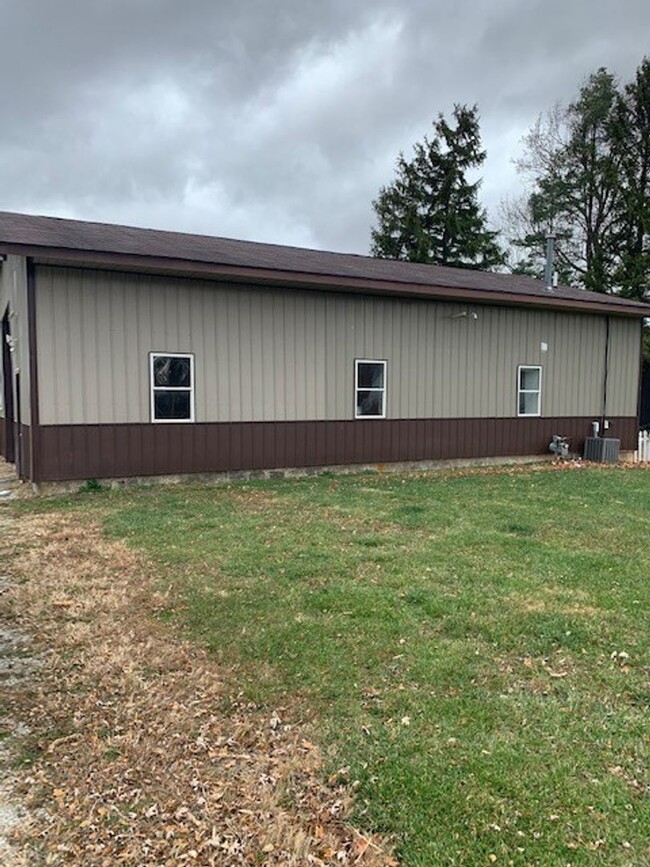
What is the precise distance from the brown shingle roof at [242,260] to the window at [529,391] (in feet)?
4.55

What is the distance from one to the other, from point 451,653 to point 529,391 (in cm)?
1015

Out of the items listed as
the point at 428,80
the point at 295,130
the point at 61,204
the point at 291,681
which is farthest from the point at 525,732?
the point at 61,204

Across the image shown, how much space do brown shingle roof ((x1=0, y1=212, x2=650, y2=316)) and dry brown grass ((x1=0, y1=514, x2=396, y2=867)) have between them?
5641 mm

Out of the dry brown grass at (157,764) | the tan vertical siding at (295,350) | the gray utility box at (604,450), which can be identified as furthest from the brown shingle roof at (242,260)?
the dry brown grass at (157,764)

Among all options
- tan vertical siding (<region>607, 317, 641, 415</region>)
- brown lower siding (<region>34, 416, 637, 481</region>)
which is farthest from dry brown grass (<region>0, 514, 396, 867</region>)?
tan vertical siding (<region>607, 317, 641, 415</region>)

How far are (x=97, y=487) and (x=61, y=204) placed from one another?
21939 millimetres

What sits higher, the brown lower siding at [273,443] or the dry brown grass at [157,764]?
the brown lower siding at [273,443]

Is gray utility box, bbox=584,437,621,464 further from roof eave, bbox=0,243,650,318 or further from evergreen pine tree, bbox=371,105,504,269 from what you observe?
evergreen pine tree, bbox=371,105,504,269

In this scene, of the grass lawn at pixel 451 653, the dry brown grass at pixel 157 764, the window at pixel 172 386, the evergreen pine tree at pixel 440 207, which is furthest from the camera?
the evergreen pine tree at pixel 440 207

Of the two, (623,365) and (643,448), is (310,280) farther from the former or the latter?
(643,448)

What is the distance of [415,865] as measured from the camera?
186 centimetres

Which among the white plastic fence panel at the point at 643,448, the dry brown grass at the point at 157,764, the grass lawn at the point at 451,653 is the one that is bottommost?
the dry brown grass at the point at 157,764

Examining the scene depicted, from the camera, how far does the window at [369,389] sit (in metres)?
10.8

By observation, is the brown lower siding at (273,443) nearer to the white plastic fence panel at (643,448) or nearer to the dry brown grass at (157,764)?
the white plastic fence panel at (643,448)
